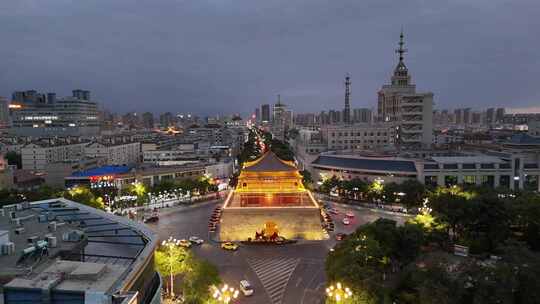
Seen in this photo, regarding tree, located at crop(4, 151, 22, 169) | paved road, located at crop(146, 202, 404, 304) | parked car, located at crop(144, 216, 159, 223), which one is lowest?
paved road, located at crop(146, 202, 404, 304)

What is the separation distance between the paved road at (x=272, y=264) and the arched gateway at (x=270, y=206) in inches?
64.2

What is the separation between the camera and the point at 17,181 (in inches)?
2058

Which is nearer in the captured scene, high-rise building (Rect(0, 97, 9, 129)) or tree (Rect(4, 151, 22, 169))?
tree (Rect(4, 151, 22, 169))

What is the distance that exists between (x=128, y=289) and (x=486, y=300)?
13.5 meters

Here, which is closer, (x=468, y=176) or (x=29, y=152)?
(x=468, y=176)

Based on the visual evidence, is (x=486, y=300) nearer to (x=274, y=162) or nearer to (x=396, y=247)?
(x=396, y=247)

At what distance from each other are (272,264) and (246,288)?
15.1ft

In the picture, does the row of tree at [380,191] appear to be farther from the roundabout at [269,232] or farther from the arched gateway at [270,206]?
the arched gateway at [270,206]

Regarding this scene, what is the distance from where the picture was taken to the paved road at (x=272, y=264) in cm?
2095

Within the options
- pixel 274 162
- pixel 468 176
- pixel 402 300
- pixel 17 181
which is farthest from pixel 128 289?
pixel 17 181

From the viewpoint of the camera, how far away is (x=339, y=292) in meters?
17.0

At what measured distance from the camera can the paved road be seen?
825 inches

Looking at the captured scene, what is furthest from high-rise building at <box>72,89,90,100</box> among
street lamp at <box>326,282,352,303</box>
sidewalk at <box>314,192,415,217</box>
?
street lamp at <box>326,282,352,303</box>

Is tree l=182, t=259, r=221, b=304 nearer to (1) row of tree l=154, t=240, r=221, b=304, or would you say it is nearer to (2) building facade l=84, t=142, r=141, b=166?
(1) row of tree l=154, t=240, r=221, b=304
